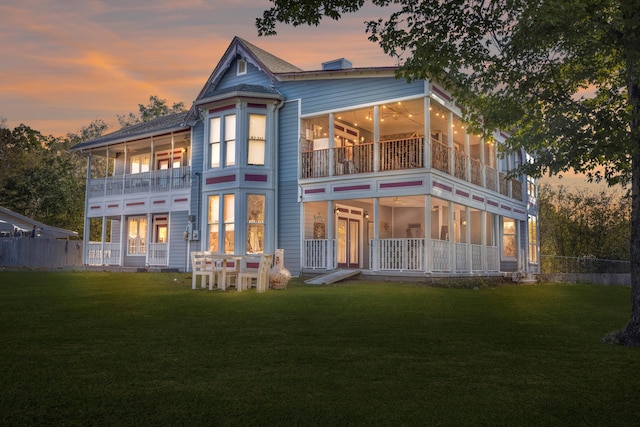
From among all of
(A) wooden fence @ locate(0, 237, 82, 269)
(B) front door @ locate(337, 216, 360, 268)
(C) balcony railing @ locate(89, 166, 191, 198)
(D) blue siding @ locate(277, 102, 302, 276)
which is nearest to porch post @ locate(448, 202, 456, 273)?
(B) front door @ locate(337, 216, 360, 268)

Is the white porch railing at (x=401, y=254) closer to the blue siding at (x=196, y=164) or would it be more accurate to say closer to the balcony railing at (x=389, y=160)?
the balcony railing at (x=389, y=160)

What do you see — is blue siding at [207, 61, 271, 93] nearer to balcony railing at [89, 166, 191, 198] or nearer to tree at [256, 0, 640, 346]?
balcony railing at [89, 166, 191, 198]

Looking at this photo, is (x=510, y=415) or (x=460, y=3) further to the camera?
(x=460, y=3)

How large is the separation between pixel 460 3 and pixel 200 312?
6.38 meters

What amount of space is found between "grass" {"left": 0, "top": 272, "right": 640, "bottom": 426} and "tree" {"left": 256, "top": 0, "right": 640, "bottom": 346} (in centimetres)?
277

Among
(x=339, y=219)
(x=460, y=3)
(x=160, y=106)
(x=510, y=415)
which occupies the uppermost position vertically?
(x=160, y=106)

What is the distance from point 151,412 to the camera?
3441 millimetres

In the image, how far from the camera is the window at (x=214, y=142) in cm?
2020

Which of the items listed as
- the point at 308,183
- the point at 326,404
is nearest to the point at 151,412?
the point at 326,404

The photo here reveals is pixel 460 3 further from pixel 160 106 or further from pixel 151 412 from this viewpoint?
pixel 160 106

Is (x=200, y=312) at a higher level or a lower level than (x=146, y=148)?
lower

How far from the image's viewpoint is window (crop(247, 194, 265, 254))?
19484 millimetres

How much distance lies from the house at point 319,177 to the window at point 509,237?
1.57 meters

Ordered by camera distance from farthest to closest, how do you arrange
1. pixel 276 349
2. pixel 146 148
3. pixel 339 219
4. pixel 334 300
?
pixel 146 148, pixel 339 219, pixel 334 300, pixel 276 349
